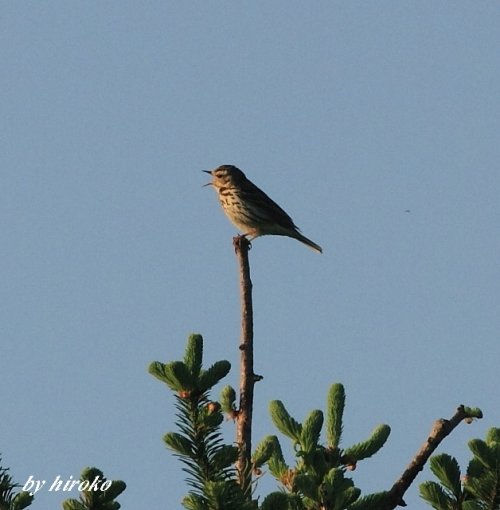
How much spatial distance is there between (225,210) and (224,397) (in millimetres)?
12822

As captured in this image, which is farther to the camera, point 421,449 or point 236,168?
point 236,168

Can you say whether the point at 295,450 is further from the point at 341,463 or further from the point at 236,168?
the point at 236,168

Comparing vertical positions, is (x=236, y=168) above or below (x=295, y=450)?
above

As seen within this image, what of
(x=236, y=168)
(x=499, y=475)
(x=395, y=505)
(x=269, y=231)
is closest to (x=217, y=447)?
(x=395, y=505)

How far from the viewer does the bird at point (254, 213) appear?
1781 cm

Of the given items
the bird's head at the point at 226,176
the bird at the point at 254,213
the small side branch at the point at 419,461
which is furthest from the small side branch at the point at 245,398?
the bird's head at the point at 226,176

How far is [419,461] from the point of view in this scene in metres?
5.26

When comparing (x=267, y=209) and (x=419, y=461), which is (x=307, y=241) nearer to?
(x=267, y=209)

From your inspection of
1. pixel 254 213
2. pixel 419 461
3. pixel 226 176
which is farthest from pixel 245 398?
pixel 226 176

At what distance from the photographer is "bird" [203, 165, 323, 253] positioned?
1781cm

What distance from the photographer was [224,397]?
18.4 ft

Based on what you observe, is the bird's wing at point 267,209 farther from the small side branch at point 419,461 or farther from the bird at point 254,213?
the small side branch at point 419,461

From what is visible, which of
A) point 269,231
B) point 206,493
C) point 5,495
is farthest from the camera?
point 269,231

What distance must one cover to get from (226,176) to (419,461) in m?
14.3
